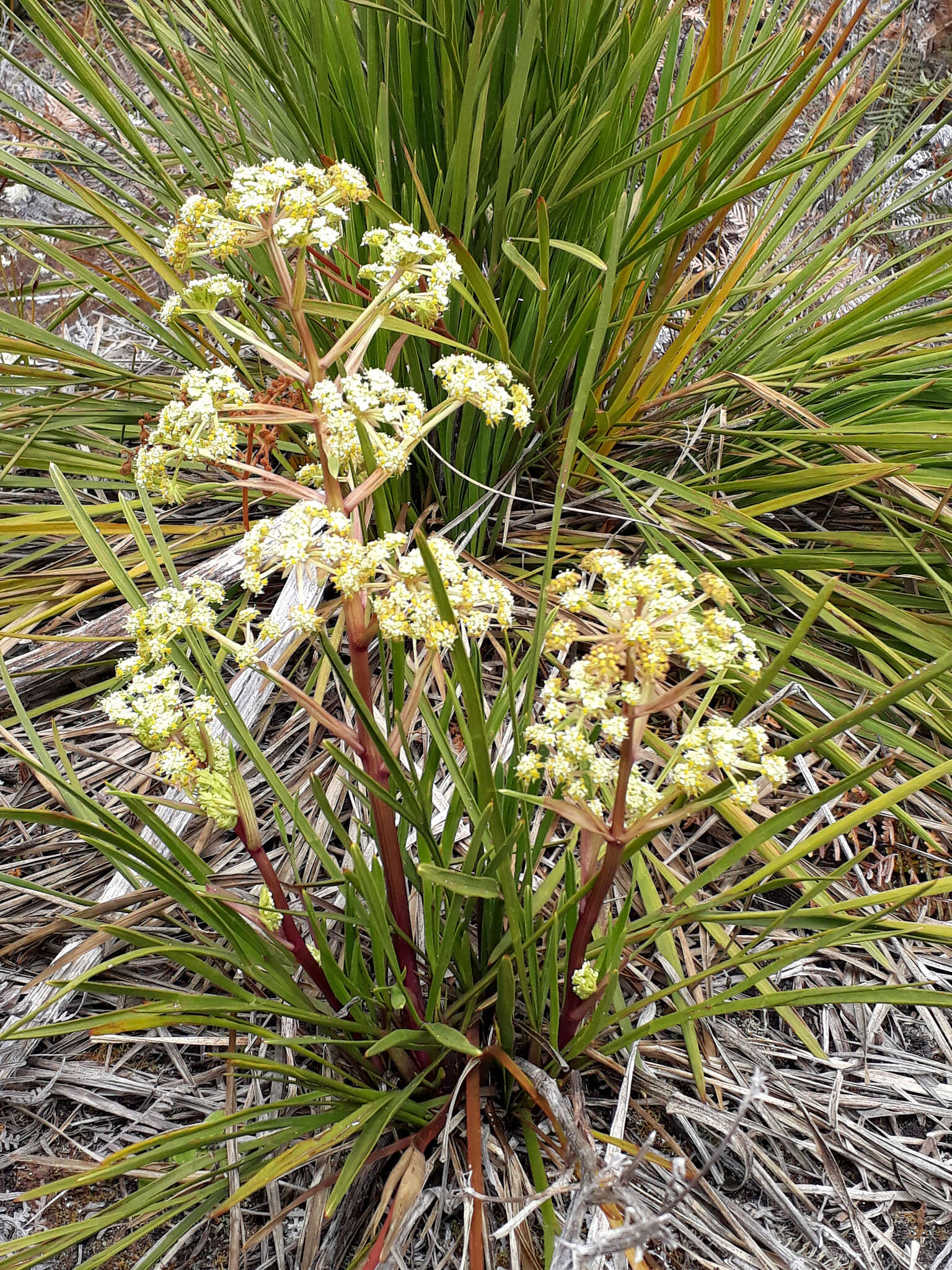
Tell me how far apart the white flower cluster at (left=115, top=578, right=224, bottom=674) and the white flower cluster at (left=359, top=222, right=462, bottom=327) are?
0.44 metres

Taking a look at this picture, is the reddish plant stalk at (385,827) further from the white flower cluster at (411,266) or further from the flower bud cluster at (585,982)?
the white flower cluster at (411,266)

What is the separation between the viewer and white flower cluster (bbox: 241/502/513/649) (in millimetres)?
871

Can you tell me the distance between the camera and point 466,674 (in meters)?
0.79

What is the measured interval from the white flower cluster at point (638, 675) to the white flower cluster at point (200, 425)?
1.47ft

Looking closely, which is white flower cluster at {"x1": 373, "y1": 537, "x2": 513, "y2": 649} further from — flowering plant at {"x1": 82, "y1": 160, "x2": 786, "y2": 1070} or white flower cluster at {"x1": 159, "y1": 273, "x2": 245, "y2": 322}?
white flower cluster at {"x1": 159, "y1": 273, "x2": 245, "y2": 322}

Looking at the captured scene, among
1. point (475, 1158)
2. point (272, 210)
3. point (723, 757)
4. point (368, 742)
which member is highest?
point (272, 210)

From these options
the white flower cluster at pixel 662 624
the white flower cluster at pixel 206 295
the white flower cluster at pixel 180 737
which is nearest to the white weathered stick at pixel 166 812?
the white flower cluster at pixel 180 737

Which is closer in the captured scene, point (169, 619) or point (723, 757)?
point (723, 757)

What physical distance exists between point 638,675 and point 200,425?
0.59 m

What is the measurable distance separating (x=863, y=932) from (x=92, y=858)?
140 cm

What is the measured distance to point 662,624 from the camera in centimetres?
88

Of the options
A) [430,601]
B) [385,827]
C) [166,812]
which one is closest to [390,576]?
[430,601]

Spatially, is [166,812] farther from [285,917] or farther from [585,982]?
[585,982]

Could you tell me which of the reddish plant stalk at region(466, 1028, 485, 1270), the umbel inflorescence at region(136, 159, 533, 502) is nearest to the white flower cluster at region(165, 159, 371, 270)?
the umbel inflorescence at region(136, 159, 533, 502)
